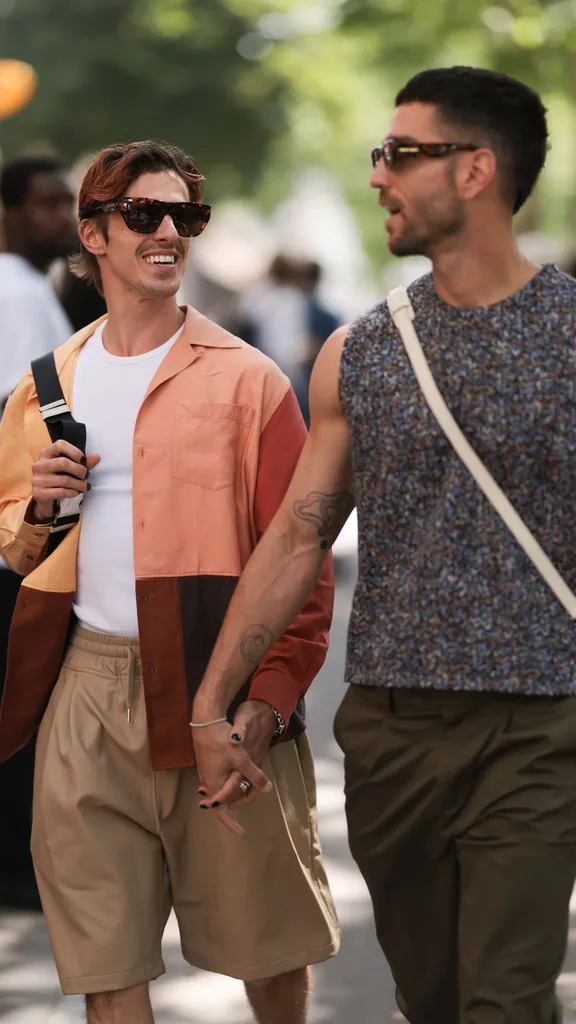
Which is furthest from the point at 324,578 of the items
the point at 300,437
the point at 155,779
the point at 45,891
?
the point at 45,891

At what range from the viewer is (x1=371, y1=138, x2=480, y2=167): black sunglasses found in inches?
145

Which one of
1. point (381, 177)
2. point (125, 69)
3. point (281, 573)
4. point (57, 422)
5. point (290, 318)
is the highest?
point (125, 69)

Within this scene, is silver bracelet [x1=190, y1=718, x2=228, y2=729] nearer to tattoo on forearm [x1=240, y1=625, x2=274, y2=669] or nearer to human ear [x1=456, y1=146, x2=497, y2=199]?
tattoo on forearm [x1=240, y1=625, x2=274, y2=669]

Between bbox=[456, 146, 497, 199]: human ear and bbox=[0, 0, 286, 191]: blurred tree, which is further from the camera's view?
bbox=[0, 0, 286, 191]: blurred tree

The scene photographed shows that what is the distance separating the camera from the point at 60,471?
409cm

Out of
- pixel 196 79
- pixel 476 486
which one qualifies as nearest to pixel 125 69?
pixel 196 79

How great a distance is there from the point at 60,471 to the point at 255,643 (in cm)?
58

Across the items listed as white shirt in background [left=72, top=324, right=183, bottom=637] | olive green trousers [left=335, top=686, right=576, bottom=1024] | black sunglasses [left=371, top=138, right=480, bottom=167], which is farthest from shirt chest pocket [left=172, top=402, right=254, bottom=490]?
black sunglasses [left=371, top=138, right=480, bottom=167]

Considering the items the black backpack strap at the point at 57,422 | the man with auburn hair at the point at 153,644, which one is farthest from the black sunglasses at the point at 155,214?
the black backpack strap at the point at 57,422

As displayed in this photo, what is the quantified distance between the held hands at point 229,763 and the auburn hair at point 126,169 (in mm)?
1185

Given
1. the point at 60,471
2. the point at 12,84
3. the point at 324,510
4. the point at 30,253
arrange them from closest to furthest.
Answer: the point at 324,510 < the point at 60,471 < the point at 30,253 < the point at 12,84

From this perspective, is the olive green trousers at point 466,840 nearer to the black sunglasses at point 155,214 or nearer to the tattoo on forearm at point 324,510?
the tattoo on forearm at point 324,510

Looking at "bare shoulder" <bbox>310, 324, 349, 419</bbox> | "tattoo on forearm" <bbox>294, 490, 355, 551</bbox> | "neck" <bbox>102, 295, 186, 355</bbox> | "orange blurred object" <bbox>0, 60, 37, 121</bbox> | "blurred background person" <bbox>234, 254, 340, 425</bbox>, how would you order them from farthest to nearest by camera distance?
1. "blurred background person" <bbox>234, 254, 340, 425</bbox>
2. "orange blurred object" <bbox>0, 60, 37, 121</bbox>
3. "neck" <bbox>102, 295, 186, 355</bbox>
4. "tattoo on forearm" <bbox>294, 490, 355, 551</bbox>
5. "bare shoulder" <bbox>310, 324, 349, 419</bbox>

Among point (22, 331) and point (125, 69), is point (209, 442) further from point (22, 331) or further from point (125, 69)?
point (125, 69)
